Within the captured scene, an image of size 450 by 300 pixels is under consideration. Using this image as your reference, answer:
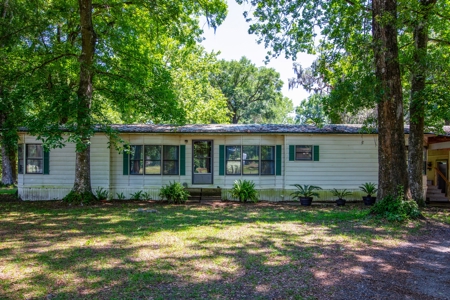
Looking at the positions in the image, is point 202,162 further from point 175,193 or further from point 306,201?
point 306,201

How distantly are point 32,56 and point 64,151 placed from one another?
3806 millimetres

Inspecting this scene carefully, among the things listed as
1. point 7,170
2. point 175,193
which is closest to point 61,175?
point 175,193

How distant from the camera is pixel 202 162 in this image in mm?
13852

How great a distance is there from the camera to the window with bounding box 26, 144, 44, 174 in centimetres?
1330

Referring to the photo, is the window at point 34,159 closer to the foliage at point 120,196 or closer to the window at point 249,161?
the foliage at point 120,196

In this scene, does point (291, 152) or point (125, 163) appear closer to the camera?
point (291, 152)

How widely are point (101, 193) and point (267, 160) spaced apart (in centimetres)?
693

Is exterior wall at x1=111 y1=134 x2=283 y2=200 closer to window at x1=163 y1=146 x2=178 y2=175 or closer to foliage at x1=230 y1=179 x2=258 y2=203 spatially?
window at x1=163 y1=146 x2=178 y2=175

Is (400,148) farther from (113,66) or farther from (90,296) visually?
(113,66)

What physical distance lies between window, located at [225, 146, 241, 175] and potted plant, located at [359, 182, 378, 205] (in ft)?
16.8

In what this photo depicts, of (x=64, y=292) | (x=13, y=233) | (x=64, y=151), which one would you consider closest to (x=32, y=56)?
(x=64, y=151)

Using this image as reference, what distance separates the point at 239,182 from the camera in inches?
Result: 526

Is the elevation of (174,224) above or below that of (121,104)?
below

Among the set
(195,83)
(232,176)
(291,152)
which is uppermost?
(195,83)
